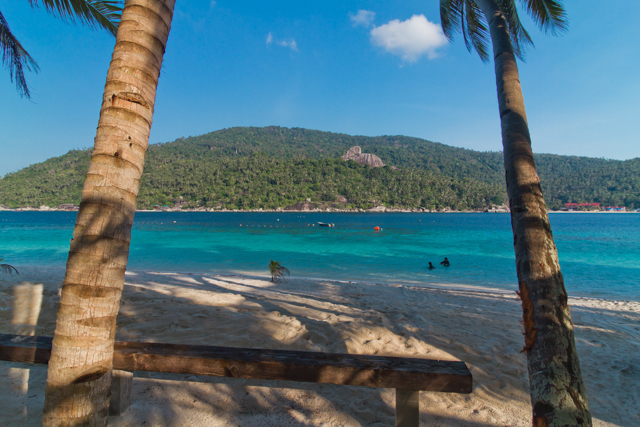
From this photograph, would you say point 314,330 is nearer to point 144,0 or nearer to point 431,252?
point 144,0

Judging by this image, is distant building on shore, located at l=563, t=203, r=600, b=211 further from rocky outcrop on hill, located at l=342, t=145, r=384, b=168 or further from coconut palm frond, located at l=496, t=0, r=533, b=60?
coconut palm frond, located at l=496, t=0, r=533, b=60

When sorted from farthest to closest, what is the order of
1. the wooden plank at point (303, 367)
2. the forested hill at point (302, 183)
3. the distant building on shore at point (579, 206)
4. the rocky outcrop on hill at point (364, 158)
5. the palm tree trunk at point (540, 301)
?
the rocky outcrop on hill at point (364, 158)
the distant building on shore at point (579, 206)
the forested hill at point (302, 183)
the wooden plank at point (303, 367)
the palm tree trunk at point (540, 301)

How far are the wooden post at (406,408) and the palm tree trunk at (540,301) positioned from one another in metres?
0.66

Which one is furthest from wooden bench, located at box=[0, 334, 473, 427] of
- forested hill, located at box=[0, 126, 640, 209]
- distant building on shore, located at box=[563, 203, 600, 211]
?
distant building on shore, located at box=[563, 203, 600, 211]

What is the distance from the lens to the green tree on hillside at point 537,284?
68.5 inches

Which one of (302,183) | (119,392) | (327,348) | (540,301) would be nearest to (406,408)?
(540,301)

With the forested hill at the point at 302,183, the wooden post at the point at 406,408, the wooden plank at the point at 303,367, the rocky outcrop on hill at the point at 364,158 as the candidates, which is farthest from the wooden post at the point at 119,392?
the rocky outcrop on hill at the point at 364,158

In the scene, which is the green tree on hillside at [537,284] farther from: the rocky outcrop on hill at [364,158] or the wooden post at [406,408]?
the rocky outcrop on hill at [364,158]

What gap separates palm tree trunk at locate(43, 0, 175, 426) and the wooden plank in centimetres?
55

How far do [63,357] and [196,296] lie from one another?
16.4 ft

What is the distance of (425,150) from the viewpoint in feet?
624

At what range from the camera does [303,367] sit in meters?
1.92

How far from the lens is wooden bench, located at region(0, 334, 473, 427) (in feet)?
6.09

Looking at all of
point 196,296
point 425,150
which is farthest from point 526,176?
point 425,150
